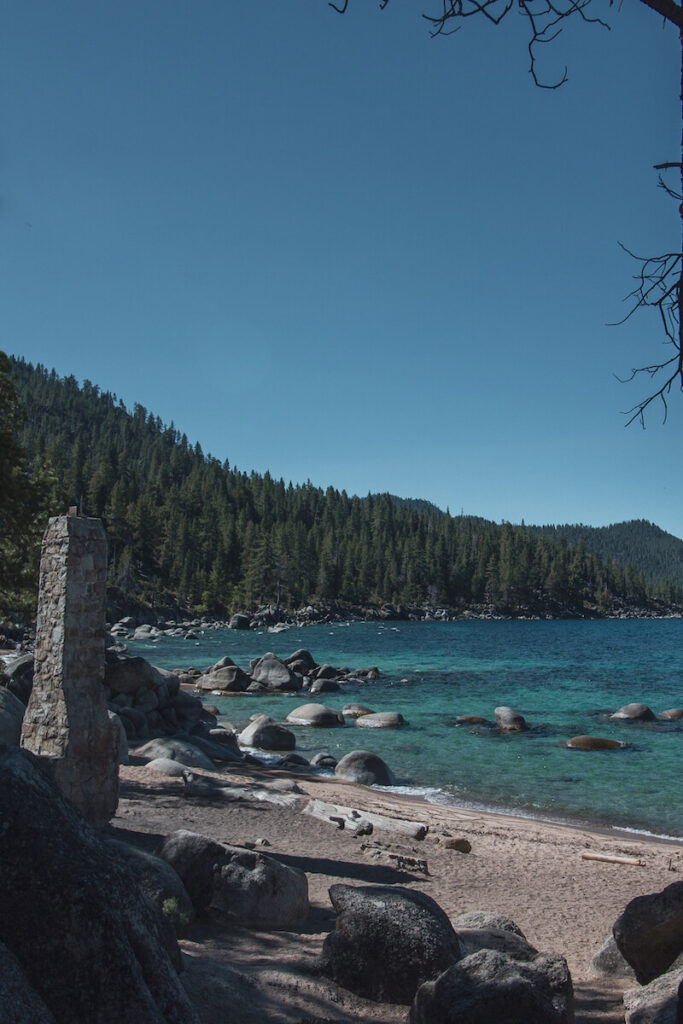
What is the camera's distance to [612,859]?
40.7 ft

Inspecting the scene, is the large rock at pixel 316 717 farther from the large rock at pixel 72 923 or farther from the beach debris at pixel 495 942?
the large rock at pixel 72 923

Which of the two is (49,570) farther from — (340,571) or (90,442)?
(90,442)

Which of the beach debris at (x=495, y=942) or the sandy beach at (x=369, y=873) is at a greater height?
the beach debris at (x=495, y=942)

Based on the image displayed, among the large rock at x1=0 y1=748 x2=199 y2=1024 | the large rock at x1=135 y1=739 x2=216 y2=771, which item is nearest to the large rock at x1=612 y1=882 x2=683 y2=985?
the large rock at x1=0 y1=748 x2=199 y2=1024

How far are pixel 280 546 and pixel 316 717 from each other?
89.9 m

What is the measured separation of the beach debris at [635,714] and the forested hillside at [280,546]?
69.5 meters

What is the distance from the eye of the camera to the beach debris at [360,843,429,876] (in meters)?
11.0

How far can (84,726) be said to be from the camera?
379 inches

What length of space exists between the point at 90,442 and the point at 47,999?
7023 inches

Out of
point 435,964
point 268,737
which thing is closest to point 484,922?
point 435,964

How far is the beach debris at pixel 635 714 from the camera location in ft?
95.1

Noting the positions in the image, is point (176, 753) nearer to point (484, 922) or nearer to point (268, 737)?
point (268, 737)

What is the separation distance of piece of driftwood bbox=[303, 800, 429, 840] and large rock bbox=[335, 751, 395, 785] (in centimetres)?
455

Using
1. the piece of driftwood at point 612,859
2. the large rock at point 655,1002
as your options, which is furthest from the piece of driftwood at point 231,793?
the large rock at point 655,1002
